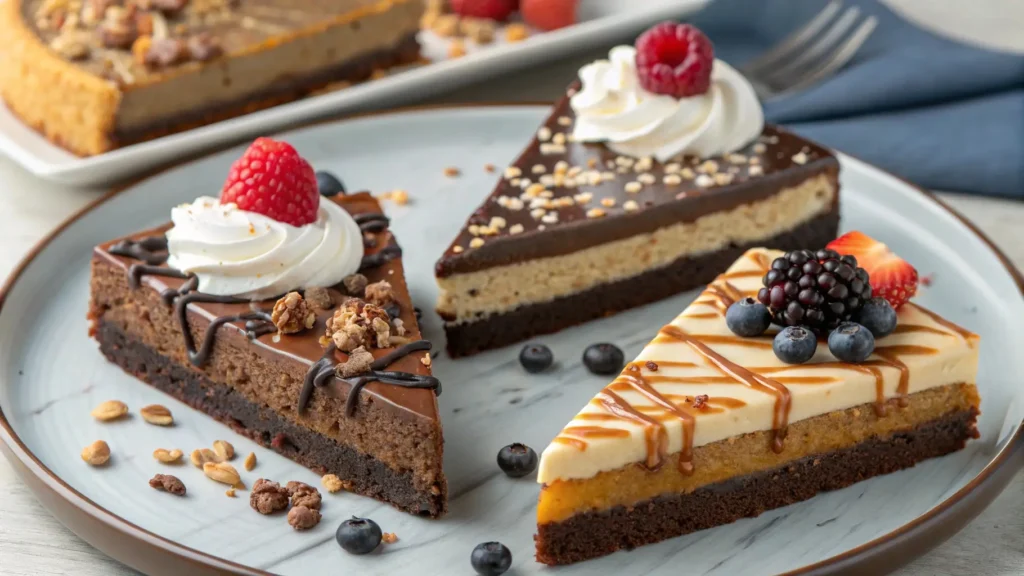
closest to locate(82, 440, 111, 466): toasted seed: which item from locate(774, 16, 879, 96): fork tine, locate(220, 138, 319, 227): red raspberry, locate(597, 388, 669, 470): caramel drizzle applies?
locate(220, 138, 319, 227): red raspberry

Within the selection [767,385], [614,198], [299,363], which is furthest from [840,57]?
[299,363]

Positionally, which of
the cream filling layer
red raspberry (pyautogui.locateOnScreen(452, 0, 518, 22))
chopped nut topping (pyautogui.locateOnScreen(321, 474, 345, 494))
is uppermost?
red raspberry (pyautogui.locateOnScreen(452, 0, 518, 22))

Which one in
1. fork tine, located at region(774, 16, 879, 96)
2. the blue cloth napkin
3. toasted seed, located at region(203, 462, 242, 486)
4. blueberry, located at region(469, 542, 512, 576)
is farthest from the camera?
fork tine, located at region(774, 16, 879, 96)

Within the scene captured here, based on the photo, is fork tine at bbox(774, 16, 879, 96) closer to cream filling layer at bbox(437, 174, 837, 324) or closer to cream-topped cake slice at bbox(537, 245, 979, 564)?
cream filling layer at bbox(437, 174, 837, 324)

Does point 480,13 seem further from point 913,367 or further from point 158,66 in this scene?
point 913,367

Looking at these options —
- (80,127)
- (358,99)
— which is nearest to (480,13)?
(358,99)
